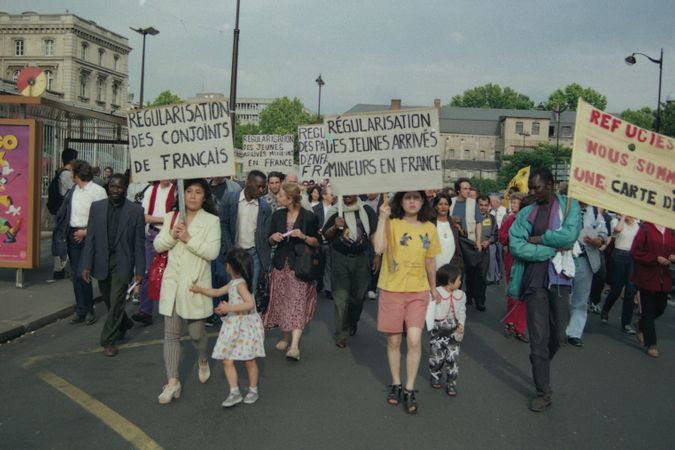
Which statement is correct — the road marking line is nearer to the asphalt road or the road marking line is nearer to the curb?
the asphalt road

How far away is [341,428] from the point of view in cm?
482

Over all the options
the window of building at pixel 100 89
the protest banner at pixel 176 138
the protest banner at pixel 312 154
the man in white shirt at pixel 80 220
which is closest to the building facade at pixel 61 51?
the window of building at pixel 100 89

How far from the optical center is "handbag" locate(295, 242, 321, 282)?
6938mm

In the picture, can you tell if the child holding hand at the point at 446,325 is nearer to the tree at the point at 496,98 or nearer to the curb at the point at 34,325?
the curb at the point at 34,325

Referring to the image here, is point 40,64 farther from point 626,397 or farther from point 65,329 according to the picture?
Answer: point 626,397

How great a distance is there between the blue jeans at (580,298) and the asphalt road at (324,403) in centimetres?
36

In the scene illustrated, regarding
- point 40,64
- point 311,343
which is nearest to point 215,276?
point 311,343

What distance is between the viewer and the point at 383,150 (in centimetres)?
630

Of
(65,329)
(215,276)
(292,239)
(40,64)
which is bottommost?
(65,329)

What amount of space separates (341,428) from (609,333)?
5419 mm

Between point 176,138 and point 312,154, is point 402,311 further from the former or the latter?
point 312,154

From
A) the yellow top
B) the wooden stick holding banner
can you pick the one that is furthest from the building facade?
the yellow top

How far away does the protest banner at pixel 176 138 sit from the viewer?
6.14m

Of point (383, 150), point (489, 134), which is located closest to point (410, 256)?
point (383, 150)
